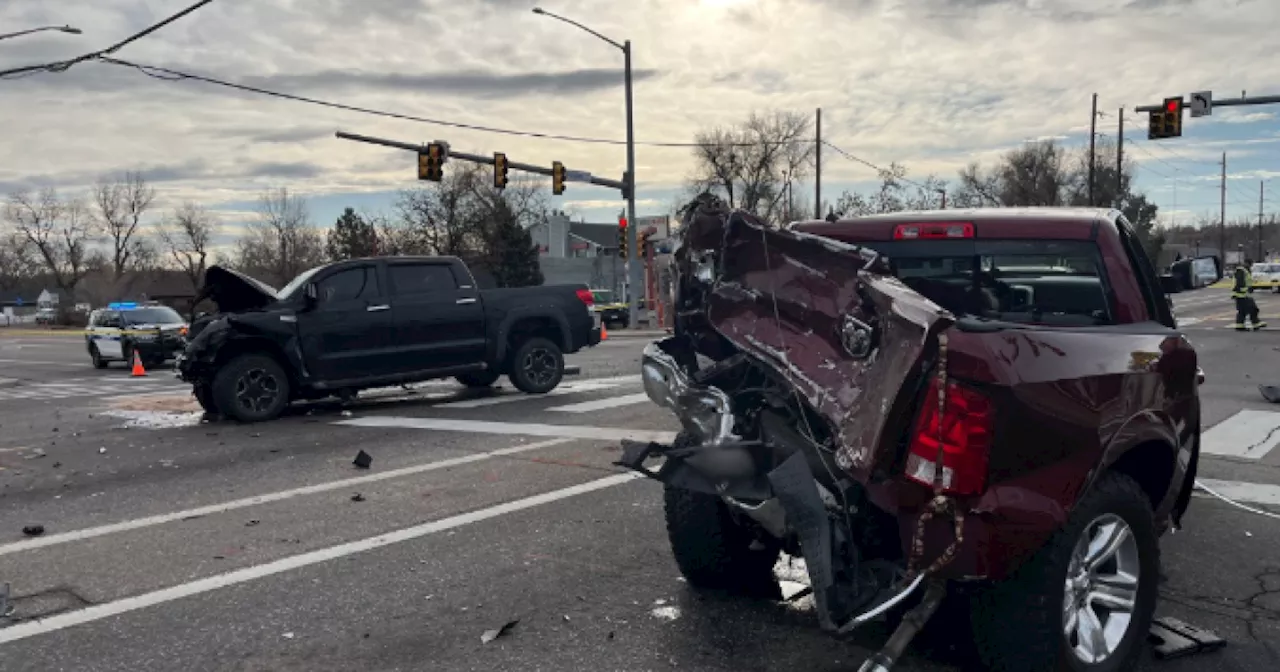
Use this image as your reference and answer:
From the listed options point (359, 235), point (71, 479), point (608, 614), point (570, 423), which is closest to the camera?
point (608, 614)

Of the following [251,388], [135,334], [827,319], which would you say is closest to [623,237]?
[135,334]

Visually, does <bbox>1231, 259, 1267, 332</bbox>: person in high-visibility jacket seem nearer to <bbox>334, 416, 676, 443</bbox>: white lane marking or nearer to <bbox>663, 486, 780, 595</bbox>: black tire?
<bbox>334, 416, 676, 443</bbox>: white lane marking

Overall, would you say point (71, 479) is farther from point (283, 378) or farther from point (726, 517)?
point (726, 517)

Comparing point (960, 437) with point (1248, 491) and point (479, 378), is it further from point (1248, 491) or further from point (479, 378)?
point (479, 378)

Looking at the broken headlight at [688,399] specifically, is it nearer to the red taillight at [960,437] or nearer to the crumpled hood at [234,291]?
the red taillight at [960,437]

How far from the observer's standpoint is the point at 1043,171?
271ft

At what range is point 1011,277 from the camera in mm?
4523

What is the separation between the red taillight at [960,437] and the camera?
3084mm

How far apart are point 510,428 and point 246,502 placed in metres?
3.47

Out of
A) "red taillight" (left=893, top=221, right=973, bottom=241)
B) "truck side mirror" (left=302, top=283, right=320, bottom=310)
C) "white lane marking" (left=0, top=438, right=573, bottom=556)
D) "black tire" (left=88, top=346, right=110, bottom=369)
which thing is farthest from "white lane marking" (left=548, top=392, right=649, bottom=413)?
"black tire" (left=88, top=346, right=110, bottom=369)

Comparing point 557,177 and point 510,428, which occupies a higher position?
point 557,177

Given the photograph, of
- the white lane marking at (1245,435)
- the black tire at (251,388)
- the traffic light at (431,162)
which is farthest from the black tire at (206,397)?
the traffic light at (431,162)

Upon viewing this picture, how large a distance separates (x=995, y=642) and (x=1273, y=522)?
394 cm

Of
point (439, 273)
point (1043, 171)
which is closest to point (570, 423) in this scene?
point (439, 273)
